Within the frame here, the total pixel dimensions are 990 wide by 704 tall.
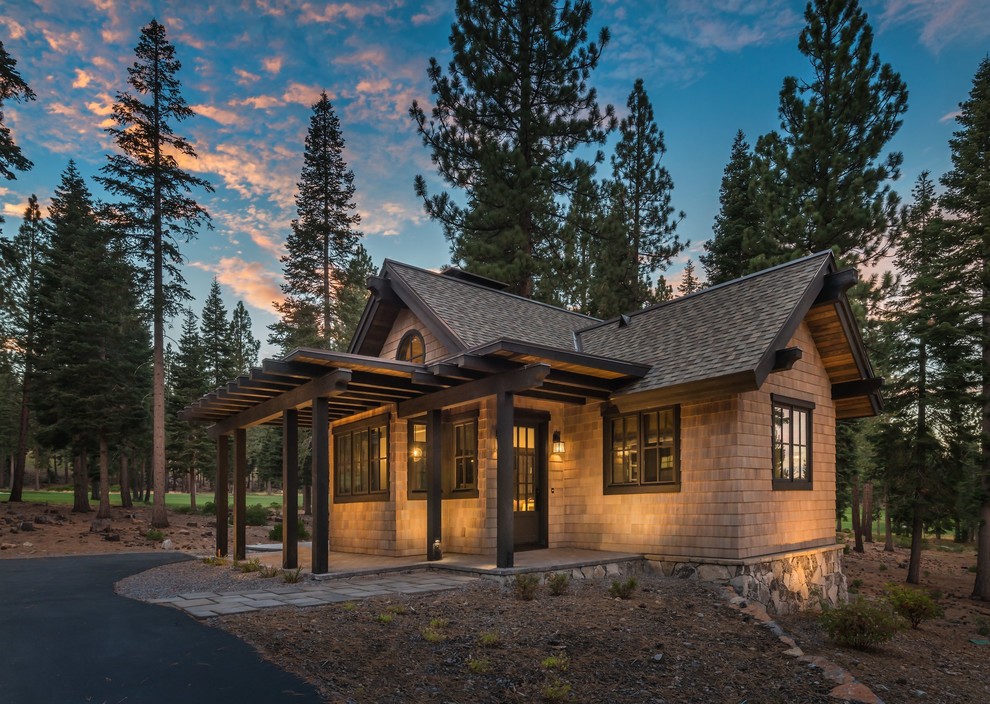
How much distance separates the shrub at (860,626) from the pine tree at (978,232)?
1222 centimetres

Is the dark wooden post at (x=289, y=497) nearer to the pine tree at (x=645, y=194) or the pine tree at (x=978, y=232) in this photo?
the pine tree at (x=978, y=232)

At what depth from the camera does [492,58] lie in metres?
20.6

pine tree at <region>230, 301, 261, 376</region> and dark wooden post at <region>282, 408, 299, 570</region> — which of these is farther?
pine tree at <region>230, 301, 261, 376</region>

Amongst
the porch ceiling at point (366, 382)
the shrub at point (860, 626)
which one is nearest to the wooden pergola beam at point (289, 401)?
the porch ceiling at point (366, 382)

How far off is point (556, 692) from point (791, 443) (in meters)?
7.90

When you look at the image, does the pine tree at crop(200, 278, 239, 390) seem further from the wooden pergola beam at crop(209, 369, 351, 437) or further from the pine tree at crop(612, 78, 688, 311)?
the wooden pergola beam at crop(209, 369, 351, 437)

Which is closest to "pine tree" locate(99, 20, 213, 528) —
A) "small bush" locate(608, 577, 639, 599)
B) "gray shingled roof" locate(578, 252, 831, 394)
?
"gray shingled roof" locate(578, 252, 831, 394)

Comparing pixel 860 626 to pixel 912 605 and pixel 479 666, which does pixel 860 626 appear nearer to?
pixel 912 605

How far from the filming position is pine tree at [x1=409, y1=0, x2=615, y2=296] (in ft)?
66.6

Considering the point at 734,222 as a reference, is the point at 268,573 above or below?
below

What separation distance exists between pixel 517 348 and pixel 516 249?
43.2ft

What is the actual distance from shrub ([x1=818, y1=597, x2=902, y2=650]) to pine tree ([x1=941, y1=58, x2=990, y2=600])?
12.2 m

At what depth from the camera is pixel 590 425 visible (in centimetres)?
1157

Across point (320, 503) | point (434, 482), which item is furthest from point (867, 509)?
point (320, 503)
